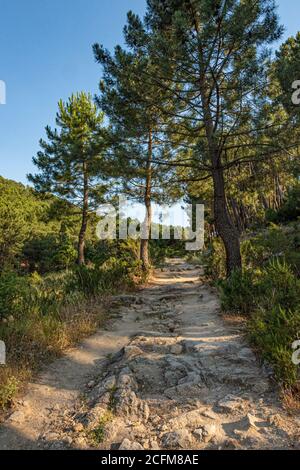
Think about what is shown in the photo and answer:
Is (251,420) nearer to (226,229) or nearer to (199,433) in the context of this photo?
(199,433)

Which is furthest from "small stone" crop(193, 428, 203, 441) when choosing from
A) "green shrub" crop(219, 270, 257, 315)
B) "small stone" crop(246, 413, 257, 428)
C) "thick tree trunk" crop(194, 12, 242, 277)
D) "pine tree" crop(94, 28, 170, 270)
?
"pine tree" crop(94, 28, 170, 270)

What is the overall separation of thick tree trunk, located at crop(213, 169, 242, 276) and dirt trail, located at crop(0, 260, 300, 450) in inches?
127

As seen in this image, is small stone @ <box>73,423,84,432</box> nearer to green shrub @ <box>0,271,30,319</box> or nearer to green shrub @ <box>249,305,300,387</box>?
green shrub @ <box>249,305,300,387</box>

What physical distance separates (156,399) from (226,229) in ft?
19.0

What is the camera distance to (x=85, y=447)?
271 centimetres

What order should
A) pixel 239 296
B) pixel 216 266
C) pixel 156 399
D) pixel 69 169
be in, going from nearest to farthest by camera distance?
1. pixel 156 399
2. pixel 239 296
3. pixel 216 266
4. pixel 69 169

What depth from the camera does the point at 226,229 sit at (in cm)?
848

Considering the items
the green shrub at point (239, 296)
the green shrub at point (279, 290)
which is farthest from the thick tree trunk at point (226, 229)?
the green shrub at point (279, 290)

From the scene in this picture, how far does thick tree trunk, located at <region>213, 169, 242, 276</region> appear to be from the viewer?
8.41 metres

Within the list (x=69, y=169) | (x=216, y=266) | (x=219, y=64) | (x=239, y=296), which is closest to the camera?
(x=239, y=296)

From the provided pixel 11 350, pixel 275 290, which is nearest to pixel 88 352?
pixel 11 350

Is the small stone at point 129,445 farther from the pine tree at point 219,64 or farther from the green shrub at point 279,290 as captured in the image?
the pine tree at point 219,64

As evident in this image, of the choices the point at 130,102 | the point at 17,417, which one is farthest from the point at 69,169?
the point at 17,417

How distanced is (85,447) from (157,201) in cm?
1043
